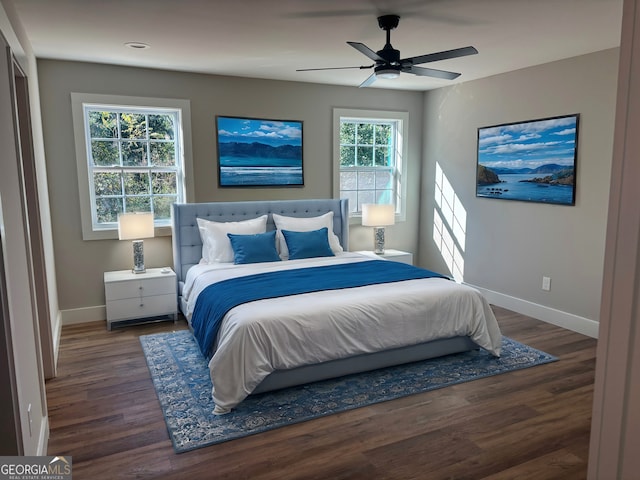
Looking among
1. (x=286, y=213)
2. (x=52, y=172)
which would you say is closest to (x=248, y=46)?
(x=286, y=213)

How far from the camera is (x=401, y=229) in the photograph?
6410 millimetres

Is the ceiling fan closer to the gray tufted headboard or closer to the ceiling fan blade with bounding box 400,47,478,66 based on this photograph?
the ceiling fan blade with bounding box 400,47,478,66

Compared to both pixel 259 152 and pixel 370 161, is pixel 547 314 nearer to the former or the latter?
pixel 370 161

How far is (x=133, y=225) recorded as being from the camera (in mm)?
4570

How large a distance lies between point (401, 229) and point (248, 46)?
3409 millimetres

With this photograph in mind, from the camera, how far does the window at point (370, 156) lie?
598 cm

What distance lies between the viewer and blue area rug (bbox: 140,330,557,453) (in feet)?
9.15

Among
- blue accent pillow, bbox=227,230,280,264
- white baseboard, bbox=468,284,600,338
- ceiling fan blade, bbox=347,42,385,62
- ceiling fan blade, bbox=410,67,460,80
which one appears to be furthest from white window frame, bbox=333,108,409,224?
ceiling fan blade, bbox=347,42,385,62

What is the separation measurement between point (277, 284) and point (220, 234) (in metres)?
1.34

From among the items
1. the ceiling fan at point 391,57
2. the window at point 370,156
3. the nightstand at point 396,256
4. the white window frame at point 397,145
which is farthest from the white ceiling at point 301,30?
the nightstand at point 396,256

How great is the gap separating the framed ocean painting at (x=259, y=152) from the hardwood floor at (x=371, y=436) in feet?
8.25

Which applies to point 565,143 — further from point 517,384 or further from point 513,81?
point 517,384

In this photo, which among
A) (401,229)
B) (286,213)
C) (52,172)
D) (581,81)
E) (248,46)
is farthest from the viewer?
(401,229)

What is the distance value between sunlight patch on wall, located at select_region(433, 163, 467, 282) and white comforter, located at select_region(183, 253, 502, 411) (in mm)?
2026
